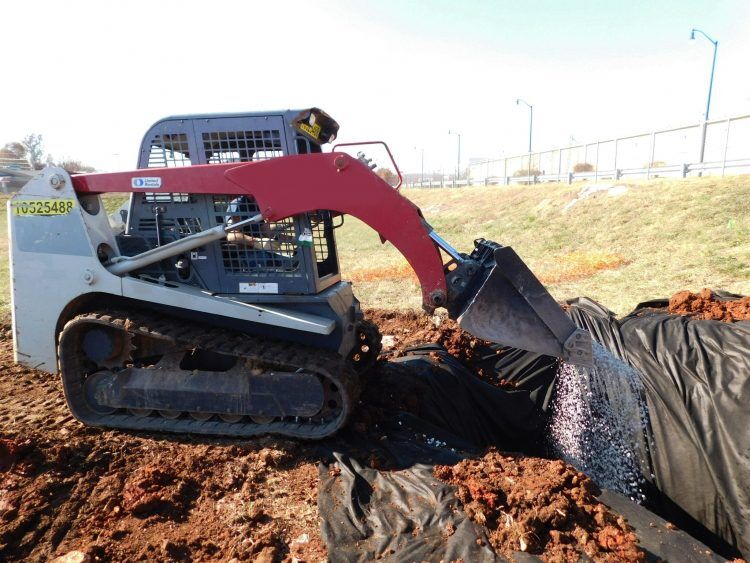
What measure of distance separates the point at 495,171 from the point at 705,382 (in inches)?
1434

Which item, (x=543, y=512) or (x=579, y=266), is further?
(x=579, y=266)

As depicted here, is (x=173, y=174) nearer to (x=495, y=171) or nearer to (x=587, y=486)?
(x=587, y=486)

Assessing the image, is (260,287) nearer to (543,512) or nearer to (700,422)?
(543,512)

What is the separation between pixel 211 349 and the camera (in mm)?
3654

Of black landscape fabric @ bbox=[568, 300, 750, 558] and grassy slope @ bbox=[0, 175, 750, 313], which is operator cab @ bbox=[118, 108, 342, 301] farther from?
grassy slope @ bbox=[0, 175, 750, 313]

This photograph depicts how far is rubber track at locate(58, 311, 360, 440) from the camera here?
142 inches

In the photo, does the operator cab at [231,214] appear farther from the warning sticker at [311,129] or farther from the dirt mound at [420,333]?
the dirt mound at [420,333]

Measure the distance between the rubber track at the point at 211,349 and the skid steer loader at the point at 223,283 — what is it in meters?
0.01

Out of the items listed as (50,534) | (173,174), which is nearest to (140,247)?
(173,174)

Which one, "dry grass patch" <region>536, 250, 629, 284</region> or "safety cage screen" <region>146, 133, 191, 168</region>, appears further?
"dry grass patch" <region>536, 250, 629, 284</region>

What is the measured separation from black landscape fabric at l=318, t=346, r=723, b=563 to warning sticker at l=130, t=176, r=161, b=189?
2455 millimetres

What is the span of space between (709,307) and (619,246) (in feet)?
20.6

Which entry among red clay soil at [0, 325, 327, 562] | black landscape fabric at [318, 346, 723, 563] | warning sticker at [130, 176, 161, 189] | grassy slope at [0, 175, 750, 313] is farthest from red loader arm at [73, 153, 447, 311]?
grassy slope at [0, 175, 750, 313]

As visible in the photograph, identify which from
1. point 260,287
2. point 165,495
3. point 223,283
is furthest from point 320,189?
point 165,495
